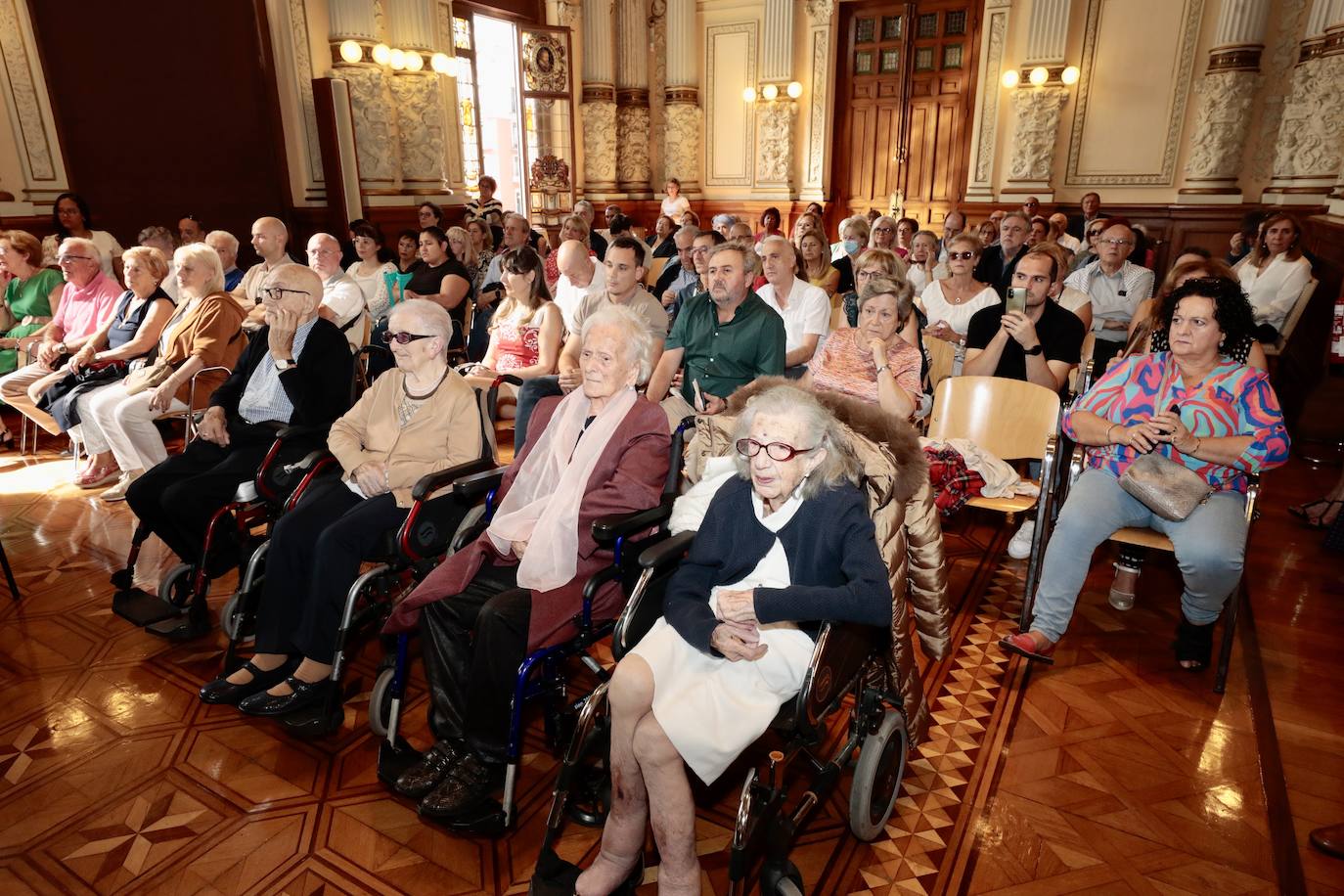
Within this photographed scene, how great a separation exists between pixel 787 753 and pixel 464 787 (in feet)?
2.93

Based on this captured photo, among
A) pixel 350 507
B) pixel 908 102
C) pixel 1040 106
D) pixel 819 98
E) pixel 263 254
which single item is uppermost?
pixel 819 98

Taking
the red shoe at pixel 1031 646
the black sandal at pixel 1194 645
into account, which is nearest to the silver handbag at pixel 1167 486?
the black sandal at pixel 1194 645

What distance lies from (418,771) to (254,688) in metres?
0.80

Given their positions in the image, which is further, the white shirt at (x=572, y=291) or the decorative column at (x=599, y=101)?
the decorative column at (x=599, y=101)

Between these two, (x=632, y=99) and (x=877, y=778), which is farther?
(x=632, y=99)

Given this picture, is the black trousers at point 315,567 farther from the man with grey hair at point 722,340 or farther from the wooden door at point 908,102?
the wooden door at point 908,102

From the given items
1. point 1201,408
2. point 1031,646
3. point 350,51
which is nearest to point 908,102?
point 350,51

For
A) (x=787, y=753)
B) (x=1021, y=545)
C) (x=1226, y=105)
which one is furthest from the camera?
(x=1226, y=105)

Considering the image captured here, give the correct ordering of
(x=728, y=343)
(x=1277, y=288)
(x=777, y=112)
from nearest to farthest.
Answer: (x=728, y=343)
(x=1277, y=288)
(x=777, y=112)

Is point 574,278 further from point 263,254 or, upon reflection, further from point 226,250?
point 226,250

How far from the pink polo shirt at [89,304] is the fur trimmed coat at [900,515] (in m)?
4.13

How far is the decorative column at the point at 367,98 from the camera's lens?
8023 mm

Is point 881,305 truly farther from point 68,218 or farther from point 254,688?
point 68,218

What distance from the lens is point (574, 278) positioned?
14.7 ft
